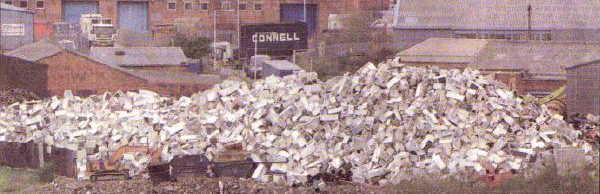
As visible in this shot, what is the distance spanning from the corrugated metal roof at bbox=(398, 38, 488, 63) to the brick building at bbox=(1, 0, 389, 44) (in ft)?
51.4

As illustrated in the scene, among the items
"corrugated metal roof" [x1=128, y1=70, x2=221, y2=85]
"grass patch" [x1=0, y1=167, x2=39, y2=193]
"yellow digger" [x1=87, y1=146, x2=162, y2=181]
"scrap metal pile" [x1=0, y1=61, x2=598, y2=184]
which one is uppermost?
"corrugated metal roof" [x1=128, y1=70, x2=221, y2=85]

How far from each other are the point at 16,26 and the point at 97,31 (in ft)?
10.2

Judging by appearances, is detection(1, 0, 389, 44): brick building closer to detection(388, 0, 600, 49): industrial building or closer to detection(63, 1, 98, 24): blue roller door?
detection(63, 1, 98, 24): blue roller door

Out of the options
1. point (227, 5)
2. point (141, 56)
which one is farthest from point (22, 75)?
point (227, 5)

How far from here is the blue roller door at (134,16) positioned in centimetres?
4291

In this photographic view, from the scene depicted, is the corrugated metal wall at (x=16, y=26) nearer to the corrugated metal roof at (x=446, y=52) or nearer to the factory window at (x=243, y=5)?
the factory window at (x=243, y=5)

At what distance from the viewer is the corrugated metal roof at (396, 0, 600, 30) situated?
2945 cm

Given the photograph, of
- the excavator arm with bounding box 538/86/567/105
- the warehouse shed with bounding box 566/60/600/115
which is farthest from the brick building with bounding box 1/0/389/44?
the warehouse shed with bounding box 566/60/600/115

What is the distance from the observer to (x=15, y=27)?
121ft

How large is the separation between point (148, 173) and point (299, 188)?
2782 mm

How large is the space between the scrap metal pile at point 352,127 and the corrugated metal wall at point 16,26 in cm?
1583

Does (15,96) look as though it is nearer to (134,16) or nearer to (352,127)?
(352,127)

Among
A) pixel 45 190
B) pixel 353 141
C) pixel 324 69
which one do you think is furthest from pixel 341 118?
pixel 324 69

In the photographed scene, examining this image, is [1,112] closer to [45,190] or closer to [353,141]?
[45,190]
